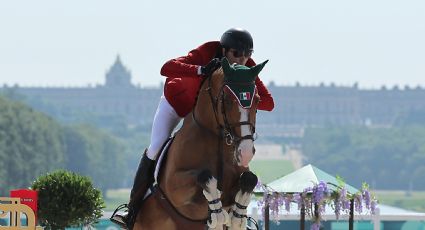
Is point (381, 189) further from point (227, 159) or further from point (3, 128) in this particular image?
point (227, 159)

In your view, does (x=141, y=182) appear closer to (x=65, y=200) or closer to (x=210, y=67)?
(x=210, y=67)

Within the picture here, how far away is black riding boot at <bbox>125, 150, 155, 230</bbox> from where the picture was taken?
35.8 feet

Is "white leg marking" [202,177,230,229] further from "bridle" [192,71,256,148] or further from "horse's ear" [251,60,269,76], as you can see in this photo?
"horse's ear" [251,60,269,76]

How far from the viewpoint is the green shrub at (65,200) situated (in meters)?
15.5

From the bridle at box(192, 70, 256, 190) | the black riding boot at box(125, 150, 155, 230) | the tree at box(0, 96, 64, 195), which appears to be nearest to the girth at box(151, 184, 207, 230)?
the black riding boot at box(125, 150, 155, 230)

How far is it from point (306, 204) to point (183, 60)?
12.7ft

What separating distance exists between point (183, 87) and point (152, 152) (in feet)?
2.04

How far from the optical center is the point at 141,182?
35.9 feet

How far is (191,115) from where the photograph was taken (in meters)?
10.3

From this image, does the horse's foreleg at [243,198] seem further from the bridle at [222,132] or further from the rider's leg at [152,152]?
the rider's leg at [152,152]

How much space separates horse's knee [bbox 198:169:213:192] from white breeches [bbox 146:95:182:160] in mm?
1174

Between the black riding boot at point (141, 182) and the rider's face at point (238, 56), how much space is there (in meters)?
1.14

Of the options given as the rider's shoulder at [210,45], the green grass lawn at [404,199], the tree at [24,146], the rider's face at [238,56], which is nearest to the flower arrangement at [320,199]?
the rider's shoulder at [210,45]

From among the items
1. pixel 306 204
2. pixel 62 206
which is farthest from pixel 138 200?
pixel 62 206
